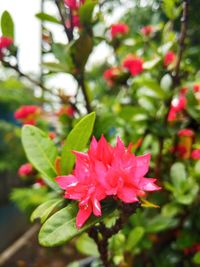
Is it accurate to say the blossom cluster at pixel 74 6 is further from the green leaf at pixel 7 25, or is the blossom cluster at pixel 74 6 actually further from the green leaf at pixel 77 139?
the green leaf at pixel 77 139

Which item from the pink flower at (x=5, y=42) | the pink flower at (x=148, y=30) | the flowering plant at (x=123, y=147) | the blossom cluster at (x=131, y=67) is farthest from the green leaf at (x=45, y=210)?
the pink flower at (x=148, y=30)

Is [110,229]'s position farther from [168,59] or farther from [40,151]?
[168,59]

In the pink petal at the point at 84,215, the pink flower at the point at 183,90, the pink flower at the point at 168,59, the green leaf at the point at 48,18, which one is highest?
the green leaf at the point at 48,18

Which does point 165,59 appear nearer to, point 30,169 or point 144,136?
point 144,136

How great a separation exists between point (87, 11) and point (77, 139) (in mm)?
467

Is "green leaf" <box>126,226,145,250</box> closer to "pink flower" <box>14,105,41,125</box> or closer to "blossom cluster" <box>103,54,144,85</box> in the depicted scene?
"blossom cluster" <box>103,54,144,85</box>

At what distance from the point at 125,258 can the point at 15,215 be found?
3.14 metres

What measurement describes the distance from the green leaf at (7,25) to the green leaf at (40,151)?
0.32m

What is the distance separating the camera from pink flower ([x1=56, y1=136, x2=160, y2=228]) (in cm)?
57

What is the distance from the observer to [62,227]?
61cm

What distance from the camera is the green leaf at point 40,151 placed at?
793mm

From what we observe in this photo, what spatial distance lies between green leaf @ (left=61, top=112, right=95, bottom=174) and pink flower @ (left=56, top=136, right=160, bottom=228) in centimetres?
9

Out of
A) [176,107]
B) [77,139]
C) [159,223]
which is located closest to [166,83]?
[176,107]

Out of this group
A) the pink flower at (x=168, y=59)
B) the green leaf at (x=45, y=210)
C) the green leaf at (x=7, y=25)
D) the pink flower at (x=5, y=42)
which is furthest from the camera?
the pink flower at (x=168, y=59)
